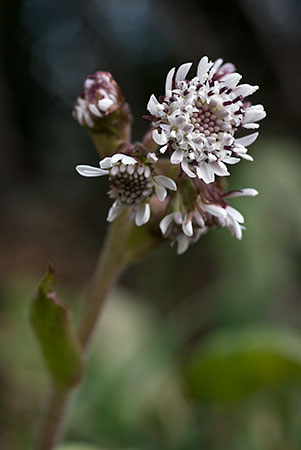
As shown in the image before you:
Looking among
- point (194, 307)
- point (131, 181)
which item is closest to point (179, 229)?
point (131, 181)

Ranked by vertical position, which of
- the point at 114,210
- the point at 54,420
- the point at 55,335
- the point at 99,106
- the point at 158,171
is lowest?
the point at 54,420

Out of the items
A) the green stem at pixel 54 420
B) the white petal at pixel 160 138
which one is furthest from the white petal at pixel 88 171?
the green stem at pixel 54 420

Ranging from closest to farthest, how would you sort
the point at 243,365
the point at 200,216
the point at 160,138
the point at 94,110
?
the point at 160,138 < the point at 200,216 < the point at 94,110 < the point at 243,365

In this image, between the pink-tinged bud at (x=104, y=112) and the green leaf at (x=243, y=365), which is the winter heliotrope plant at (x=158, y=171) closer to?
the pink-tinged bud at (x=104, y=112)

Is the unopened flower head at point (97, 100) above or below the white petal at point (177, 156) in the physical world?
above

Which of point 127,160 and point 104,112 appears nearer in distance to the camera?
point 127,160

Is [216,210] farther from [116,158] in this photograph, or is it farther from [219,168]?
[116,158]
